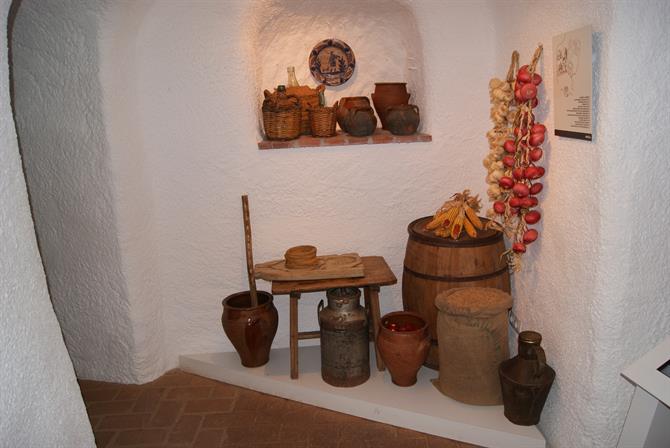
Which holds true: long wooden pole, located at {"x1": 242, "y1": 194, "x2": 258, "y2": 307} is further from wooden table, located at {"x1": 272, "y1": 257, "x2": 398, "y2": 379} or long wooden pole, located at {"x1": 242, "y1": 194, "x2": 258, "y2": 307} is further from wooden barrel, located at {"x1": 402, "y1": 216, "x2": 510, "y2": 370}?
wooden barrel, located at {"x1": 402, "y1": 216, "x2": 510, "y2": 370}

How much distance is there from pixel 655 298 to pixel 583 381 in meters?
0.47

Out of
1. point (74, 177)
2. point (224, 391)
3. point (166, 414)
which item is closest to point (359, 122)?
point (74, 177)

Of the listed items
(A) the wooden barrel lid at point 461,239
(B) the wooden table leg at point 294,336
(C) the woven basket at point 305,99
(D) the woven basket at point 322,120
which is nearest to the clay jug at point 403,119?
(D) the woven basket at point 322,120

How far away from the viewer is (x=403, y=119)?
11.6ft

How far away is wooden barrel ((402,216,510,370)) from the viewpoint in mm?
3094

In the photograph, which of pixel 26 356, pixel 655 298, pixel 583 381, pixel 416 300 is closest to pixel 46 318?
pixel 26 356

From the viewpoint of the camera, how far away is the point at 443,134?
3.54 m

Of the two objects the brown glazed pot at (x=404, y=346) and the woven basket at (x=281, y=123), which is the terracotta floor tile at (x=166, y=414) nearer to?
the brown glazed pot at (x=404, y=346)

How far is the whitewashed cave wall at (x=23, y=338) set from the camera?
1.73 meters

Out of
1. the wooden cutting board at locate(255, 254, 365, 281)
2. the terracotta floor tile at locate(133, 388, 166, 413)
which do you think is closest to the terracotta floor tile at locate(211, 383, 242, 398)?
the terracotta floor tile at locate(133, 388, 166, 413)

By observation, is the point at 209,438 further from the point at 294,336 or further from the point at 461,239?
the point at 461,239

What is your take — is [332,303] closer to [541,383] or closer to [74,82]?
[541,383]

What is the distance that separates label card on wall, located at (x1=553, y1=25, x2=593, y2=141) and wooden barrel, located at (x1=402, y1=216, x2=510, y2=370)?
802mm

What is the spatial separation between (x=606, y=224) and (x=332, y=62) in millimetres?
2355
